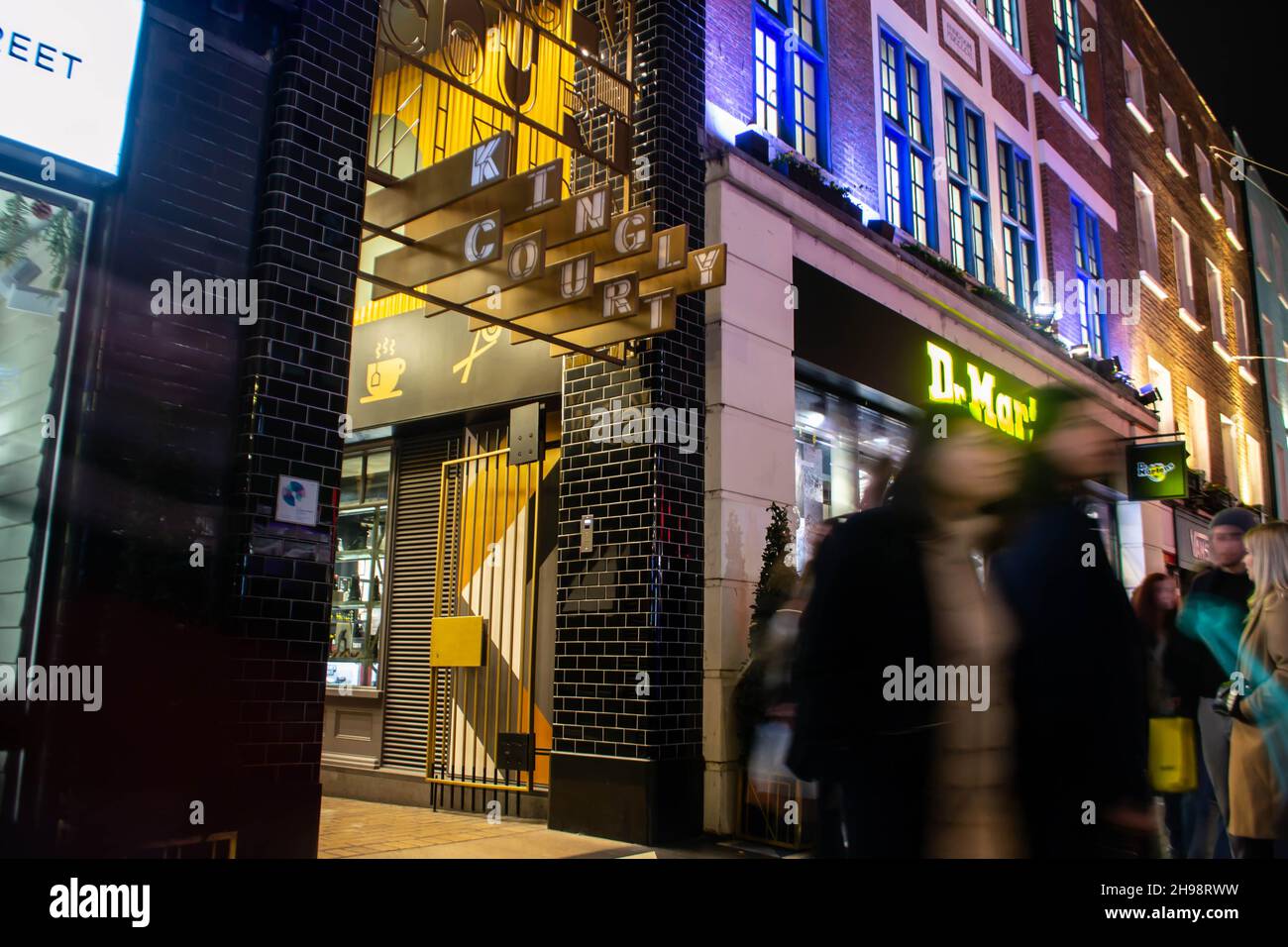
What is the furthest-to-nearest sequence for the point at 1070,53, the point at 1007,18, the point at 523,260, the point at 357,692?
the point at 1070,53 < the point at 1007,18 < the point at 357,692 < the point at 523,260

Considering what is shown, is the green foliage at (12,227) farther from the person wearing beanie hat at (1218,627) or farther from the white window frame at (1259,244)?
the white window frame at (1259,244)

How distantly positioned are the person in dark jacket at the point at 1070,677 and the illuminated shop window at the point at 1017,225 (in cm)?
1260

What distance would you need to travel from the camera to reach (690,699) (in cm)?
786

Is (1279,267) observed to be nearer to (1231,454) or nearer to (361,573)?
(1231,454)

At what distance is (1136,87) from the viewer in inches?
826

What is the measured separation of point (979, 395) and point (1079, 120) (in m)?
8.44

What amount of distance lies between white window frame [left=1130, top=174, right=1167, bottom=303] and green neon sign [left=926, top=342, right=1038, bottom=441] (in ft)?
26.9

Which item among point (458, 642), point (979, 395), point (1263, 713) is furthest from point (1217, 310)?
point (1263, 713)

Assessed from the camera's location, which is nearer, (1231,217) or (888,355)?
(888,355)

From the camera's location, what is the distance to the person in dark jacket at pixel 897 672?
109 inches

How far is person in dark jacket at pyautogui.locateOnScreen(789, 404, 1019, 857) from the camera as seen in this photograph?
277 centimetres

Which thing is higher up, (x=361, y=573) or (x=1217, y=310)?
(x=1217, y=310)

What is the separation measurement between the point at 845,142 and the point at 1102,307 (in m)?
9.19

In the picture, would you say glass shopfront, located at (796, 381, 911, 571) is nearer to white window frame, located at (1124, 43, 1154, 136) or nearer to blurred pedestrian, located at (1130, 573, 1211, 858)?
blurred pedestrian, located at (1130, 573, 1211, 858)
